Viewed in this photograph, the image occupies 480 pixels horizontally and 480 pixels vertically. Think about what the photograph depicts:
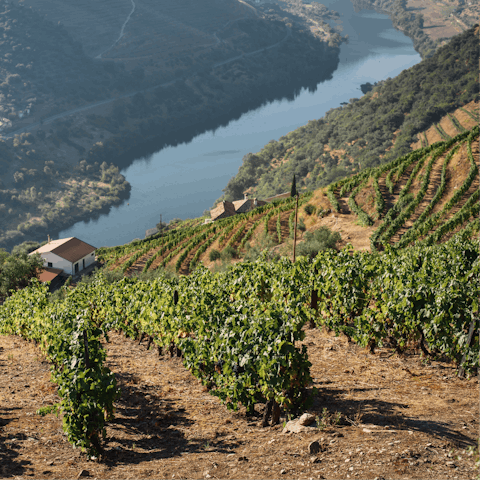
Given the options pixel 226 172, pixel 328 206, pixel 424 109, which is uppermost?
pixel 424 109

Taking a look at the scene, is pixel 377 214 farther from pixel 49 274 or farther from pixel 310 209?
pixel 49 274

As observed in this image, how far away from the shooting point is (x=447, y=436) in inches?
340

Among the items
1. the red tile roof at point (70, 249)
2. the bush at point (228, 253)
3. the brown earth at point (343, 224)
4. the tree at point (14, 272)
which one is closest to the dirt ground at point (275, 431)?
the brown earth at point (343, 224)

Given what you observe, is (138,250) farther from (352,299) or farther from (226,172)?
(226,172)

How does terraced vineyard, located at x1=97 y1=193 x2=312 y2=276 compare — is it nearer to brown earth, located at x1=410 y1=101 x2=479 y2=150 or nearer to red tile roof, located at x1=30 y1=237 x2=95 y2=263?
red tile roof, located at x1=30 y1=237 x2=95 y2=263

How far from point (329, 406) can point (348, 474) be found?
11.3 ft

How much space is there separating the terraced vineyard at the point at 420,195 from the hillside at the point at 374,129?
54.7 meters

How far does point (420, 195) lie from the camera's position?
4009 centimetres

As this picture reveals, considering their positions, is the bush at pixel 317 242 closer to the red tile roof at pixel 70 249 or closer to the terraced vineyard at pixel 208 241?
the terraced vineyard at pixel 208 241

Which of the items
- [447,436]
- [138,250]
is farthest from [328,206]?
[447,436]

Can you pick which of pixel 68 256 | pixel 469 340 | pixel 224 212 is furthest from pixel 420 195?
pixel 68 256

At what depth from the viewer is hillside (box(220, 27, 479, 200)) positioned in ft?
351

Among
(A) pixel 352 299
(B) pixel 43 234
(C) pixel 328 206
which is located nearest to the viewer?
(A) pixel 352 299

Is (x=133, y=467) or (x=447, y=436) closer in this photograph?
(x=447, y=436)
